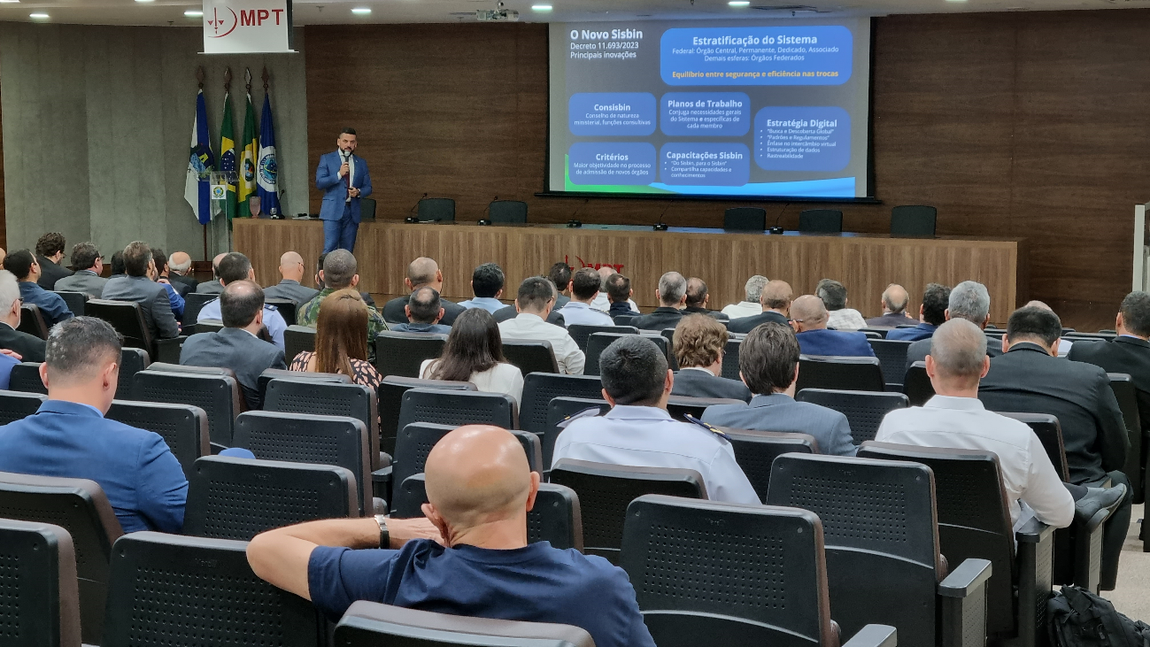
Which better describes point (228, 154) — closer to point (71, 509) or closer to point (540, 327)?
point (540, 327)

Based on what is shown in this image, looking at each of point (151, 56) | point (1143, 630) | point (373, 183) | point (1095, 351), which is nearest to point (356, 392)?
point (1143, 630)

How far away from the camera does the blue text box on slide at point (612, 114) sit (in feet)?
41.9

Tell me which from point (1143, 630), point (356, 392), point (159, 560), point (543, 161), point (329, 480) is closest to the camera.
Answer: point (159, 560)

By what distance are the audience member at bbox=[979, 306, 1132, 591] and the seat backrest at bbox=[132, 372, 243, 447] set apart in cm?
274

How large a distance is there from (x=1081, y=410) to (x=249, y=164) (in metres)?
11.8

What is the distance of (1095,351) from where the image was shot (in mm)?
5305

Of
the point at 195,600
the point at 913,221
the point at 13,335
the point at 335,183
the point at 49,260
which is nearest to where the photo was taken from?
the point at 195,600

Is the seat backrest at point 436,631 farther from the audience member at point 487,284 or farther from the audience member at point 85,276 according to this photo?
the audience member at point 85,276

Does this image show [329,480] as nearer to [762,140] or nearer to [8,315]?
[8,315]

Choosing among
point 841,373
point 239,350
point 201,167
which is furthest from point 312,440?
point 201,167

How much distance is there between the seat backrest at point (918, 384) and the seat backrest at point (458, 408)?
1849 millimetres

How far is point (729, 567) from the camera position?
8.09 ft

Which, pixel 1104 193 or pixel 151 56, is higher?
pixel 151 56

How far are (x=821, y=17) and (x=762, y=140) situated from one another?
1.33 metres
